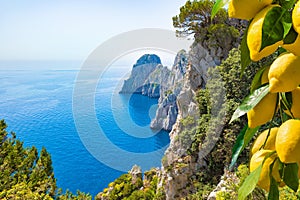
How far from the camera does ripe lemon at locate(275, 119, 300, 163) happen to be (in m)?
0.15

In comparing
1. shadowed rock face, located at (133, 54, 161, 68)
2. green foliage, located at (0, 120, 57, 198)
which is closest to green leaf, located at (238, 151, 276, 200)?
green foliage, located at (0, 120, 57, 198)

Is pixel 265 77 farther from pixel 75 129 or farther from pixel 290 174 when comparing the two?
pixel 75 129

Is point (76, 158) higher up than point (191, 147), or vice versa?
point (76, 158)

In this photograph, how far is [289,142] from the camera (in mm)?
150

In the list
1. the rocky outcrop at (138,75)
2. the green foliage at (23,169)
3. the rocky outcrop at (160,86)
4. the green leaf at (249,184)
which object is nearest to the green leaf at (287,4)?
the green leaf at (249,184)

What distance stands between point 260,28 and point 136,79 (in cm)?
1077

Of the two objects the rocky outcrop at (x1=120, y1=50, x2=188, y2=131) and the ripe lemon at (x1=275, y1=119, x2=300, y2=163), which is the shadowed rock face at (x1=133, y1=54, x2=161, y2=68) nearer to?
the rocky outcrop at (x1=120, y1=50, x2=188, y2=131)

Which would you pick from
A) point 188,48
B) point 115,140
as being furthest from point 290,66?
point 115,140

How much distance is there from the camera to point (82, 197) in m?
4.56

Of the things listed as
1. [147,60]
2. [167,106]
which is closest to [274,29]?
[167,106]

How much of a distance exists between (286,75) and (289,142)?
45mm

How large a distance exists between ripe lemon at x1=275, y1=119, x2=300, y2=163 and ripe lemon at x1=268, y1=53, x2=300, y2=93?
3cm

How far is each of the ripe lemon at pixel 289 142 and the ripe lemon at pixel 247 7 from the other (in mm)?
82

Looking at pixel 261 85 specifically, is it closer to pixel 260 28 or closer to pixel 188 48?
pixel 260 28
